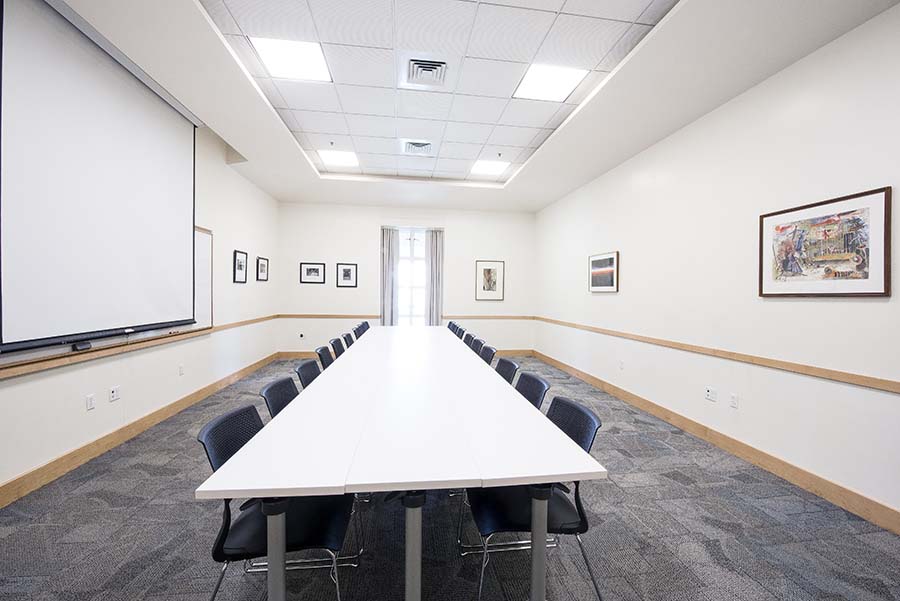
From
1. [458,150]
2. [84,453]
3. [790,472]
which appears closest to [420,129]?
[458,150]

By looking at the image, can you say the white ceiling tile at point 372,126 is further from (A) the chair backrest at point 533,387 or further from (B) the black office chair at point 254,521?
(B) the black office chair at point 254,521

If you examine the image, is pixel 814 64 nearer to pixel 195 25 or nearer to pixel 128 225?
pixel 195 25

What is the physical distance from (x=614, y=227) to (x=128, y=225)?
5.18m

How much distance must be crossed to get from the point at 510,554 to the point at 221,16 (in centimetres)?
379

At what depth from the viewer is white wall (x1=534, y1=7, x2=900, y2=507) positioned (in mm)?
2092

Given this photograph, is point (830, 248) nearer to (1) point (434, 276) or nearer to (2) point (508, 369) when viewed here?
(2) point (508, 369)

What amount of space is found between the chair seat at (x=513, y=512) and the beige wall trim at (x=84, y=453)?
2.80m

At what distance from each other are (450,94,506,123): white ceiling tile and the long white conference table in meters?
2.73

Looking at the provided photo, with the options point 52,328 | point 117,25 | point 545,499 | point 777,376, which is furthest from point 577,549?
point 117,25

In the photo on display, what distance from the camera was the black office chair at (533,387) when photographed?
2.04 metres

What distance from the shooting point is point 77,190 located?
250 centimetres

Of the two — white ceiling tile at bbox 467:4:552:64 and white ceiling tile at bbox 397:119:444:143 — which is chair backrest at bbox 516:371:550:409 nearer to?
white ceiling tile at bbox 467:4:552:64

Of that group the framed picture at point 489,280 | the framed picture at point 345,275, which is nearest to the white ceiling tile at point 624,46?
the framed picture at point 489,280

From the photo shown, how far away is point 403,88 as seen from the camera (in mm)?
3186
